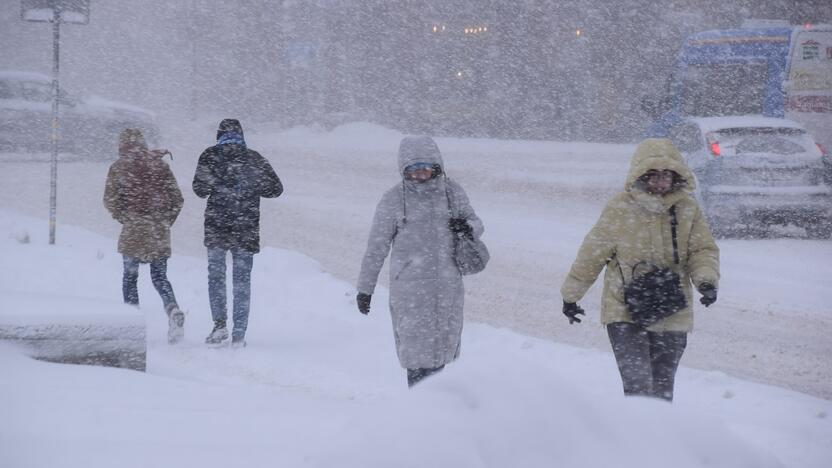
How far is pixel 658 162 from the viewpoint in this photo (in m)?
4.17

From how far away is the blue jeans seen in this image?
270 inches

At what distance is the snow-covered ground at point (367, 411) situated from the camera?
2031 mm

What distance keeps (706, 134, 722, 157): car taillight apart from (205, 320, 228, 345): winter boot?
294 inches

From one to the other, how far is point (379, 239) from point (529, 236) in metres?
7.93

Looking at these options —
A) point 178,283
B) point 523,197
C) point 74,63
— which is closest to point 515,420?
point 178,283

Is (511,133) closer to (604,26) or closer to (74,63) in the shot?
(604,26)

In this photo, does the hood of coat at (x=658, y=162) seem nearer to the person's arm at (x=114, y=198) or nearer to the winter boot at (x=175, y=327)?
the winter boot at (x=175, y=327)

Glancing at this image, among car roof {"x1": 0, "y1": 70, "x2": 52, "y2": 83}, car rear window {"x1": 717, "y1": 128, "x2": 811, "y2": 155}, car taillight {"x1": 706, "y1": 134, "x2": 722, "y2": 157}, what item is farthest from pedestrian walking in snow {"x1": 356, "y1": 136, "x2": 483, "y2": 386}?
car roof {"x1": 0, "y1": 70, "x2": 52, "y2": 83}

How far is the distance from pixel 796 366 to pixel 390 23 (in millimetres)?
26412

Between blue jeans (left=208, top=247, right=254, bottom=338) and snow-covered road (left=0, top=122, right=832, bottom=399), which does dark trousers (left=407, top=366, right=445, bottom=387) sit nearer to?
blue jeans (left=208, top=247, right=254, bottom=338)

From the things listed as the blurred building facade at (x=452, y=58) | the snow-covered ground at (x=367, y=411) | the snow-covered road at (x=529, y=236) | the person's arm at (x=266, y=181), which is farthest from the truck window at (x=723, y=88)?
the person's arm at (x=266, y=181)

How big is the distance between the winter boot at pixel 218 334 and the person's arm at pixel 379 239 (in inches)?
96.3

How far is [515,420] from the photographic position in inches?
81.2

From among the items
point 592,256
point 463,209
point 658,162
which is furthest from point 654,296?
point 463,209
